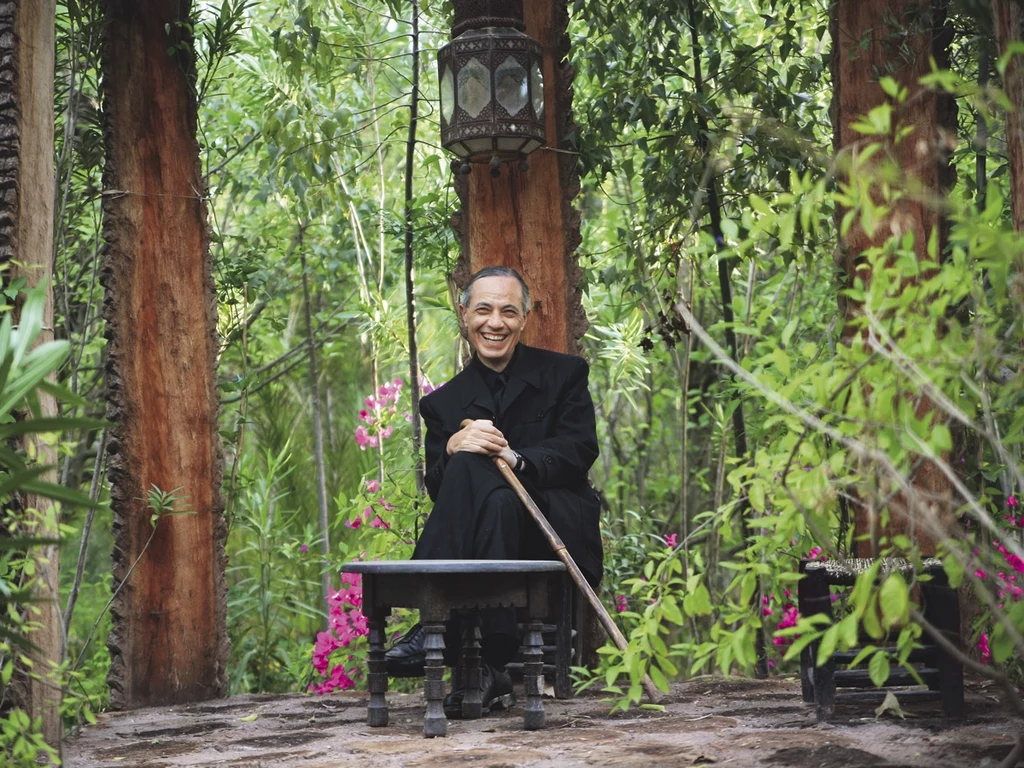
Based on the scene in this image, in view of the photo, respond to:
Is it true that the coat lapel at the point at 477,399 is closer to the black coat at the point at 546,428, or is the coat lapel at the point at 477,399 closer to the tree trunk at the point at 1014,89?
the black coat at the point at 546,428

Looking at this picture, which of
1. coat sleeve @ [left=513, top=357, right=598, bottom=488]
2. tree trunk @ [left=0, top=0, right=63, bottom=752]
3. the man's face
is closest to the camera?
tree trunk @ [left=0, top=0, right=63, bottom=752]

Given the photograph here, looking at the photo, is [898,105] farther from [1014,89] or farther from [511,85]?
[1014,89]

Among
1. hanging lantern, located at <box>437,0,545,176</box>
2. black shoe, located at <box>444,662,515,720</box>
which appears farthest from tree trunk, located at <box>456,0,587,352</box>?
black shoe, located at <box>444,662,515,720</box>

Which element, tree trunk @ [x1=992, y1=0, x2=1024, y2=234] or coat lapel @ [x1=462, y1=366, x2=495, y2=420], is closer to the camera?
tree trunk @ [x1=992, y1=0, x2=1024, y2=234]

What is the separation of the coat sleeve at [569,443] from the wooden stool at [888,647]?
3.10 feet

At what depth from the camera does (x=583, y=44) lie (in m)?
5.70

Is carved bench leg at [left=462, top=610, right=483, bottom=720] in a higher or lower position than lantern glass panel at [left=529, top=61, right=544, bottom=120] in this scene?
lower

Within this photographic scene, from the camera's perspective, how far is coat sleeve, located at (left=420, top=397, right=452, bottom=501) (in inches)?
178

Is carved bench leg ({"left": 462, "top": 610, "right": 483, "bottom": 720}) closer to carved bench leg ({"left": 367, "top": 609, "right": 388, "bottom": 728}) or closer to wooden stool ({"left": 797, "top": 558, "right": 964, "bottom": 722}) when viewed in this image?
carved bench leg ({"left": 367, "top": 609, "right": 388, "bottom": 728})

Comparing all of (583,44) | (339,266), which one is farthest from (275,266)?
(583,44)

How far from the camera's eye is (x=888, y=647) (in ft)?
11.6

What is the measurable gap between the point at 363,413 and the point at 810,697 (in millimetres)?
3325

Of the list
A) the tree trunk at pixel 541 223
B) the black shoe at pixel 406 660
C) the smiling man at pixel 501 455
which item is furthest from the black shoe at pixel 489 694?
the tree trunk at pixel 541 223

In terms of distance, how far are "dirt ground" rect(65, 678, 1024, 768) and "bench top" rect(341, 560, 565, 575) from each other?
19.0 inches
